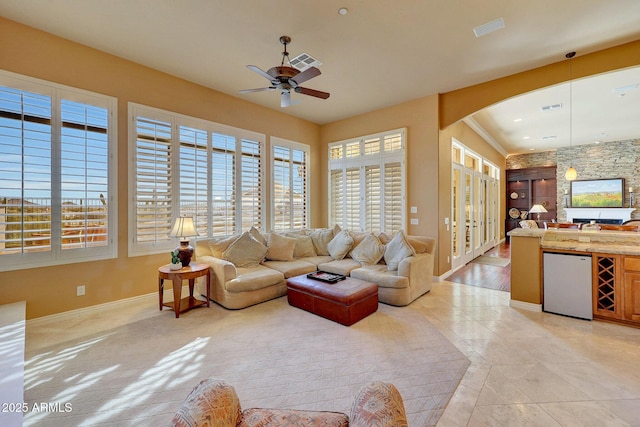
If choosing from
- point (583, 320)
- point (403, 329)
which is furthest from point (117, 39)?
point (583, 320)

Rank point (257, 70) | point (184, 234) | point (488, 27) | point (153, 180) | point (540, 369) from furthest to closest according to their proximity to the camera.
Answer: point (153, 180) < point (184, 234) < point (488, 27) < point (257, 70) < point (540, 369)

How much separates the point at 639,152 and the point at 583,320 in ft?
29.6

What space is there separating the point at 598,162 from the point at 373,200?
29.4 feet

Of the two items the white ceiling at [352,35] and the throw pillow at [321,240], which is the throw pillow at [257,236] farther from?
the white ceiling at [352,35]

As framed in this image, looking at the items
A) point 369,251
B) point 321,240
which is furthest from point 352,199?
point 369,251

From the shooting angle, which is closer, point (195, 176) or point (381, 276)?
point (381, 276)

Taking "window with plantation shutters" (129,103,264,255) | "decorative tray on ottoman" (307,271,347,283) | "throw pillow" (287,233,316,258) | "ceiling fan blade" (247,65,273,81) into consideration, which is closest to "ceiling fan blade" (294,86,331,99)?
"ceiling fan blade" (247,65,273,81)

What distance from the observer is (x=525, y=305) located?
3754 mm

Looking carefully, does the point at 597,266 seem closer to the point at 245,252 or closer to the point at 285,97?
the point at 285,97

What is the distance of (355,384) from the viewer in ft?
7.10

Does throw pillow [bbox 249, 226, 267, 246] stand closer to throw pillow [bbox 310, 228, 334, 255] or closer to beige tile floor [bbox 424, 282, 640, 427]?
throw pillow [bbox 310, 228, 334, 255]

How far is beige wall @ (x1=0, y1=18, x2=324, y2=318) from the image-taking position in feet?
10.3

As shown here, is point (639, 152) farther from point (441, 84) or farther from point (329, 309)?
point (329, 309)

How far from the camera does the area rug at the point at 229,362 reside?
196 cm
